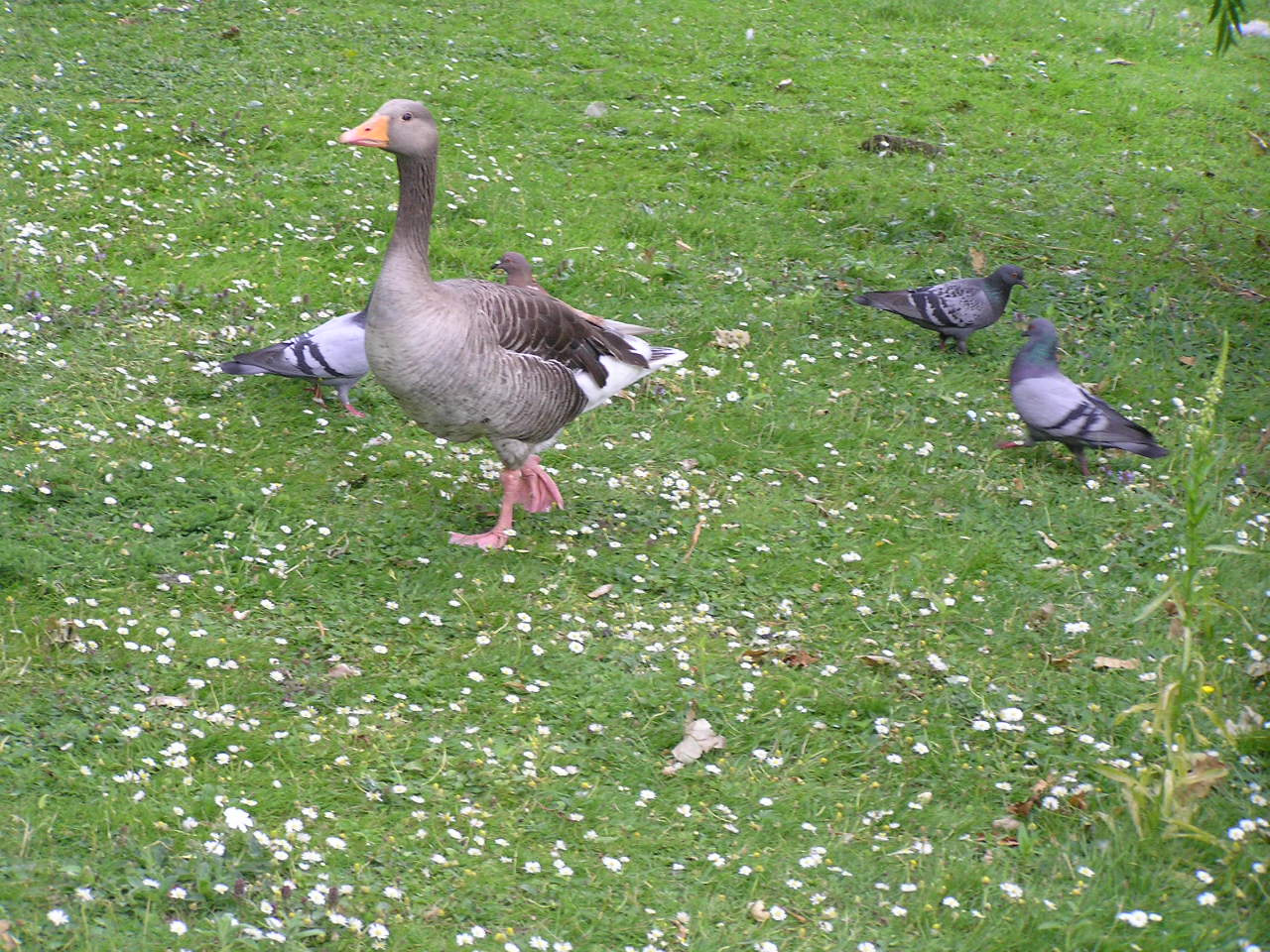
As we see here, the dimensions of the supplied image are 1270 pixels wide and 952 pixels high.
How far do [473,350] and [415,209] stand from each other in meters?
0.83

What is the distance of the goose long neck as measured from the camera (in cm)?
643

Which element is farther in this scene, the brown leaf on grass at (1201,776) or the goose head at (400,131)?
the goose head at (400,131)

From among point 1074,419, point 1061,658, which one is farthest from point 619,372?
point 1074,419

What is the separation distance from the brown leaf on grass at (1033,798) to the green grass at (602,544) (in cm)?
5

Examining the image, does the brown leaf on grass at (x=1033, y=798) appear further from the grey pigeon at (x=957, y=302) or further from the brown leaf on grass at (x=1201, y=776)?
the grey pigeon at (x=957, y=302)

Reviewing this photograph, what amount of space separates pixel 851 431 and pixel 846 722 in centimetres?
315

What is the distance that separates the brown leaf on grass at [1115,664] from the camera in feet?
20.0

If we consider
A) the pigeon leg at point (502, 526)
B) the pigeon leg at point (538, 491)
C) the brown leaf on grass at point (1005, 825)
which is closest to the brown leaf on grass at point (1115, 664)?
the brown leaf on grass at point (1005, 825)

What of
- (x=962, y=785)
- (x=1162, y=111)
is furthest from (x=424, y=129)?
(x=1162, y=111)

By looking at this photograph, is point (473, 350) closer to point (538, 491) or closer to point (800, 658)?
point (538, 491)

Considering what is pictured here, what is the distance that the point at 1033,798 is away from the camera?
5180 millimetres

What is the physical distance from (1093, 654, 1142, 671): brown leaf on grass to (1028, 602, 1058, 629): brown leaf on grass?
40cm

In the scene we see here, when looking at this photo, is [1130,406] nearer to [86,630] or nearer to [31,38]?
[86,630]

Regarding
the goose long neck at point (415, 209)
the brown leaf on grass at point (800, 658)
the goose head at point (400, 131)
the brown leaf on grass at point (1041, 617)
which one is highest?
the goose head at point (400, 131)
